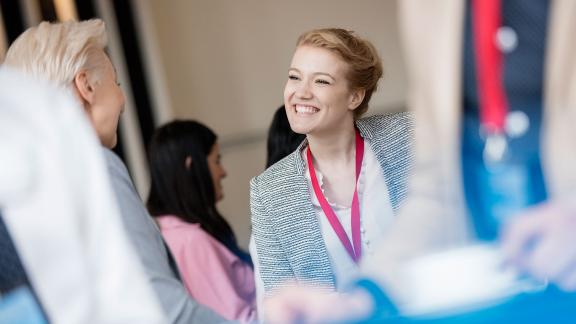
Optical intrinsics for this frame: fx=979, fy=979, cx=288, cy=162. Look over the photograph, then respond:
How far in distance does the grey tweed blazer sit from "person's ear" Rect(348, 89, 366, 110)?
45 millimetres

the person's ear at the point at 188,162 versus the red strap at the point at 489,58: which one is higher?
the red strap at the point at 489,58

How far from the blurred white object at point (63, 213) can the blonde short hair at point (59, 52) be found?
0.24 meters

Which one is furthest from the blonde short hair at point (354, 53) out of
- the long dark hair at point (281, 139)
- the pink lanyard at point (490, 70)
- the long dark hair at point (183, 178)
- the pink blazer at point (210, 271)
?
the pink lanyard at point (490, 70)

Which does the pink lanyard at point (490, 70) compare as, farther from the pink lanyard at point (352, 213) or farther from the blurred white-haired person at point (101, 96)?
the pink lanyard at point (352, 213)

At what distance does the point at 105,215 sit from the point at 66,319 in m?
0.16

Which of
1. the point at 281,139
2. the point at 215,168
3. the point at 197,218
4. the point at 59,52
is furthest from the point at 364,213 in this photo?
the point at 215,168

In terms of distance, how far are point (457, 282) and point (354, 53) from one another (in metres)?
1.21

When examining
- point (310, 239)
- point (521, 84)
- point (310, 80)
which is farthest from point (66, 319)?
point (310, 80)

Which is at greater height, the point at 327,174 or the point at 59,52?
the point at 59,52

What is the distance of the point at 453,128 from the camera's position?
1.21m

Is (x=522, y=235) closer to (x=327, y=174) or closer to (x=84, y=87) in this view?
(x=84, y=87)

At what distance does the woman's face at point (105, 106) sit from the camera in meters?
1.75

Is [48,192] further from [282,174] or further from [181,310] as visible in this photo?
[282,174]

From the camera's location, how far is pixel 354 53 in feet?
7.74
